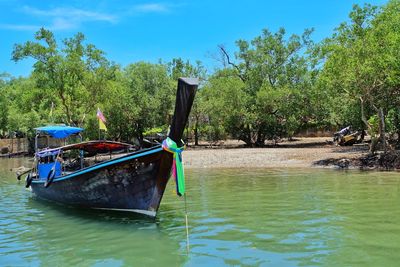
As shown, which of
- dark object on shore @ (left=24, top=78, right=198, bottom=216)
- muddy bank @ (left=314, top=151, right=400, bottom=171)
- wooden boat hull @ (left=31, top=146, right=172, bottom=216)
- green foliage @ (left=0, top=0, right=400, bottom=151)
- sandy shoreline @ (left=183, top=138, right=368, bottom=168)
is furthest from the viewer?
green foliage @ (left=0, top=0, right=400, bottom=151)

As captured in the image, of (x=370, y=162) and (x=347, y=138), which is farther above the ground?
(x=347, y=138)

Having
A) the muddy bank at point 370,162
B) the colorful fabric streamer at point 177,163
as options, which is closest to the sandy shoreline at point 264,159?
the muddy bank at point 370,162

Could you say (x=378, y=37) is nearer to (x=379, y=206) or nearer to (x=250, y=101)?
(x=379, y=206)

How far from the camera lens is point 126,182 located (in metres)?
10.2

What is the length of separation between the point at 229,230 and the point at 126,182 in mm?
2808

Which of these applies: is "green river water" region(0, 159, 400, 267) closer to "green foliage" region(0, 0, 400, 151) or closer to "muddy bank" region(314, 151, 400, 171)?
"muddy bank" region(314, 151, 400, 171)

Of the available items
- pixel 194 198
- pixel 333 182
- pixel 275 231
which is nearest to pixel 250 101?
pixel 333 182

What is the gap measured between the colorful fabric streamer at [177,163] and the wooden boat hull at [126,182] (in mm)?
376

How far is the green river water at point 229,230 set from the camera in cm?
714

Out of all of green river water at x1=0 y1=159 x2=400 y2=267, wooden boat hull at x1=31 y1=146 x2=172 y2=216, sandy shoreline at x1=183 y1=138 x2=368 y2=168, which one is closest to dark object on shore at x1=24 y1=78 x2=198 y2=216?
wooden boat hull at x1=31 y1=146 x2=172 y2=216

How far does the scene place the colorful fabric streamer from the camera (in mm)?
8709

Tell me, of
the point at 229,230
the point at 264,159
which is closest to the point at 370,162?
the point at 264,159

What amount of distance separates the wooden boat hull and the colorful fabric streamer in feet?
1.23

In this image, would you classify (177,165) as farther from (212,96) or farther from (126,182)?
(212,96)
